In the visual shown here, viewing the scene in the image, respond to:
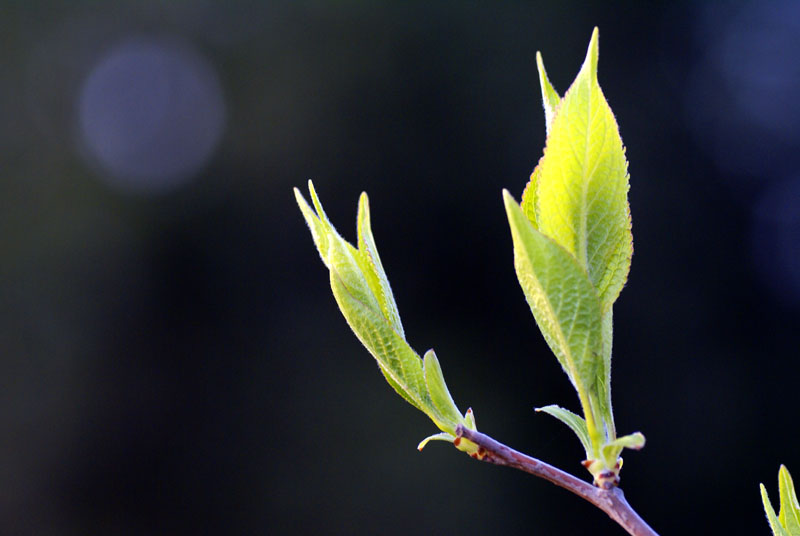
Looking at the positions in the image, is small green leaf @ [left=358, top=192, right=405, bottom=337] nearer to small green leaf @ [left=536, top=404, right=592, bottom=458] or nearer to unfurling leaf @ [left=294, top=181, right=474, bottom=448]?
unfurling leaf @ [left=294, top=181, right=474, bottom=448]

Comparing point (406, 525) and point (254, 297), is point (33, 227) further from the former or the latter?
point (406, 525)

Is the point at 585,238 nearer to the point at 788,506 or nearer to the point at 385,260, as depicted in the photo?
the point at 788,506

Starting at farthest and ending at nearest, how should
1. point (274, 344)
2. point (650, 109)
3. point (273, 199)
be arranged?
point (650, 109)
point (273, 199)
point (274, 344)

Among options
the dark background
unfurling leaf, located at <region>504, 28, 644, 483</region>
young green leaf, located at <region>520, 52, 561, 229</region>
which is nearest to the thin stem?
unfurling leaf, located at <region>504, 28, 644, 483</region>

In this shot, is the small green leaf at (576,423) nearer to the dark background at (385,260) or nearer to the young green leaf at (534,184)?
the young green leaf at (534,184)

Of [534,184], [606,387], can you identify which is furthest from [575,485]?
[534,184]

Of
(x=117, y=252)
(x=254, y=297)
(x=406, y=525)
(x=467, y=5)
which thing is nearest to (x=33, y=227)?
(x=117, y=252)

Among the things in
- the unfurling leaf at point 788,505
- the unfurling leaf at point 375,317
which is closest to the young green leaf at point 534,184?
the unfurling leaf at point 375,317
